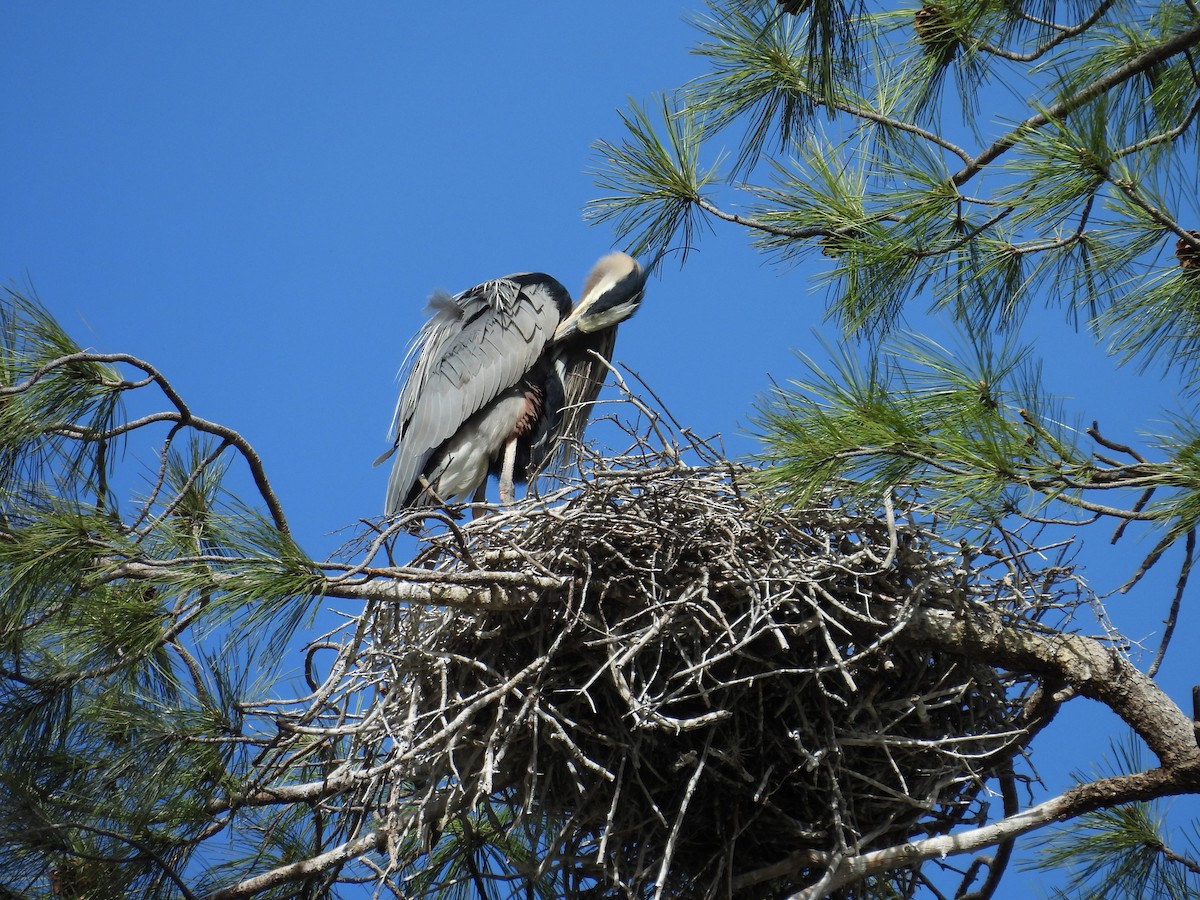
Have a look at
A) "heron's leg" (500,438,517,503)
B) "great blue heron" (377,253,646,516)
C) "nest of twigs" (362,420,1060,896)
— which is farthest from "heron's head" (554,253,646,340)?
"nest of twigs" (362,420,1060,896)

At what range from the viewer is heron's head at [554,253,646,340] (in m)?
3.82

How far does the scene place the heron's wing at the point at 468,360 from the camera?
150 inches

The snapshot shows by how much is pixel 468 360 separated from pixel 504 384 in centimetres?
15

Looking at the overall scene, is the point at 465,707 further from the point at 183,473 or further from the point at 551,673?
the point at 183,473

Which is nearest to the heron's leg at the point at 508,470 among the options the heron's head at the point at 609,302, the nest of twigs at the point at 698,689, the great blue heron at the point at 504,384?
the great blue heron at the point at 504,384

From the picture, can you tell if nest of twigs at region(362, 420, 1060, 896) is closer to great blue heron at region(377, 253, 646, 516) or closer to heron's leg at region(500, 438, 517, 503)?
heron's leg at region(500, 438, 517, 503)

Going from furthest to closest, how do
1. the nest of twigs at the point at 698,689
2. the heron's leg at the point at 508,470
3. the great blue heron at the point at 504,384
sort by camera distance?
the great blue heron at the point at 504,384
the heron's leg at the point at 508,470
the nest of twigs at the point at 698,689

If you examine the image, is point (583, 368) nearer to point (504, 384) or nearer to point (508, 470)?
point (504, 384)

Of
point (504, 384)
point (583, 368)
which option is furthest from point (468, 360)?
point (583, 368)

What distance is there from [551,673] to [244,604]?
651 mm

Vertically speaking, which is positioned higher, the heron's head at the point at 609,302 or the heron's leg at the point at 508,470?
the heron's head at the point at 609,302

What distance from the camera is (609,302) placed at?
3.85m

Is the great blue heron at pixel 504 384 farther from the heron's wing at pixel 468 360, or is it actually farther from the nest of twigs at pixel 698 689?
the nest of twigs at pixel 698 689

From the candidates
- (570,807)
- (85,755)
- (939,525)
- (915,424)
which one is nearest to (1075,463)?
(915,424)
